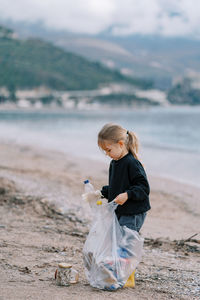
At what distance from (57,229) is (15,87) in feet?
379

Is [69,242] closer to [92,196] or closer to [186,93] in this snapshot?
[92,196]

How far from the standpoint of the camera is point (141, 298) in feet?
10.4

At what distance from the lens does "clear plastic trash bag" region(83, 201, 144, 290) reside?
327cm

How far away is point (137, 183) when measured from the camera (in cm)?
324

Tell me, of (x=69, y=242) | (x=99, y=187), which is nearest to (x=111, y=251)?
(x=69, y=242)

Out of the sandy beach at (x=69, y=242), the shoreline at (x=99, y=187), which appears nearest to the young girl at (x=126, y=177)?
the sandy beach at (x=69, y=242)

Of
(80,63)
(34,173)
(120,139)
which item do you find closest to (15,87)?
(80,63)

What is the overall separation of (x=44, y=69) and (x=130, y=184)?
13073 centimetres

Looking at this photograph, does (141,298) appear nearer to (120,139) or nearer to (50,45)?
(120,139)

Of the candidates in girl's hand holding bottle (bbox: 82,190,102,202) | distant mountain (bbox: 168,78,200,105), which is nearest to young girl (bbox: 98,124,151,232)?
girl's hand holding bottle (bbox: 82,190,102,202)

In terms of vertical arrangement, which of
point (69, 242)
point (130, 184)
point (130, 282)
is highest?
point (130, 184)

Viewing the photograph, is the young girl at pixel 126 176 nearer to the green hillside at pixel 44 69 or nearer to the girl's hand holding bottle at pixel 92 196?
the girl's hand holding bottle at pixel 92 196

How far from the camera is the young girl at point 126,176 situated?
3.23m

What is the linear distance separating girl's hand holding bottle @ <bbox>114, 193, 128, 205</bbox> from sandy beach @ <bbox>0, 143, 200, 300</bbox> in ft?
2.18
